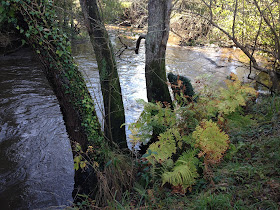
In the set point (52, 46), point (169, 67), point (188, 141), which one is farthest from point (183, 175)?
point (169, 67)

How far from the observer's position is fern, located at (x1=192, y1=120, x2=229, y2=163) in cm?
371

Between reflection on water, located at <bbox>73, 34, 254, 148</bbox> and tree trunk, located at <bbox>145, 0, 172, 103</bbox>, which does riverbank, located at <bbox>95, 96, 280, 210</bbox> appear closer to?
tree trunk, located at <bbox>145, 0, 172, 103</bbox>

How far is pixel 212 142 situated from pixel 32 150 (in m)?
4.79

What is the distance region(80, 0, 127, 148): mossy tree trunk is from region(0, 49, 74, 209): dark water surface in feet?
4.66

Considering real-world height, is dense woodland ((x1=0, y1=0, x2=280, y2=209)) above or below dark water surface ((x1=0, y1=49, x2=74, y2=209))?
above

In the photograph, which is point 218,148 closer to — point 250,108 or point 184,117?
point 184,117

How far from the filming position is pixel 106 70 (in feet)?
18.1

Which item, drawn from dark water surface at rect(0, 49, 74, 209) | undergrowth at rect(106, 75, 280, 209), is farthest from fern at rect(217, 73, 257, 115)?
dark water surface at rect(0, 49, 74, 209)

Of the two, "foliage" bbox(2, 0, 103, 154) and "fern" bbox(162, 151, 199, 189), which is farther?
"fern" bbox(162, 151, 199, 189)

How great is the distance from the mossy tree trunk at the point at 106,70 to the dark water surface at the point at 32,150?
1419 mm

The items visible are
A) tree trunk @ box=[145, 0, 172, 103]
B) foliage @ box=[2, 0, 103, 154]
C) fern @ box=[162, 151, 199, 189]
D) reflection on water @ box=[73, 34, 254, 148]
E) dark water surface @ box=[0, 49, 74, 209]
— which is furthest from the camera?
reflection on water @ box=[73, 34, 254, 148]

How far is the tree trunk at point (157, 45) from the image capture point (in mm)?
5984

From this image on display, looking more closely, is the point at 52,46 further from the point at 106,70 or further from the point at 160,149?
the point at 160,149

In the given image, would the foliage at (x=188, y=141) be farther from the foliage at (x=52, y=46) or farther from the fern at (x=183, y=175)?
the foliage at (x=52, y=46)
